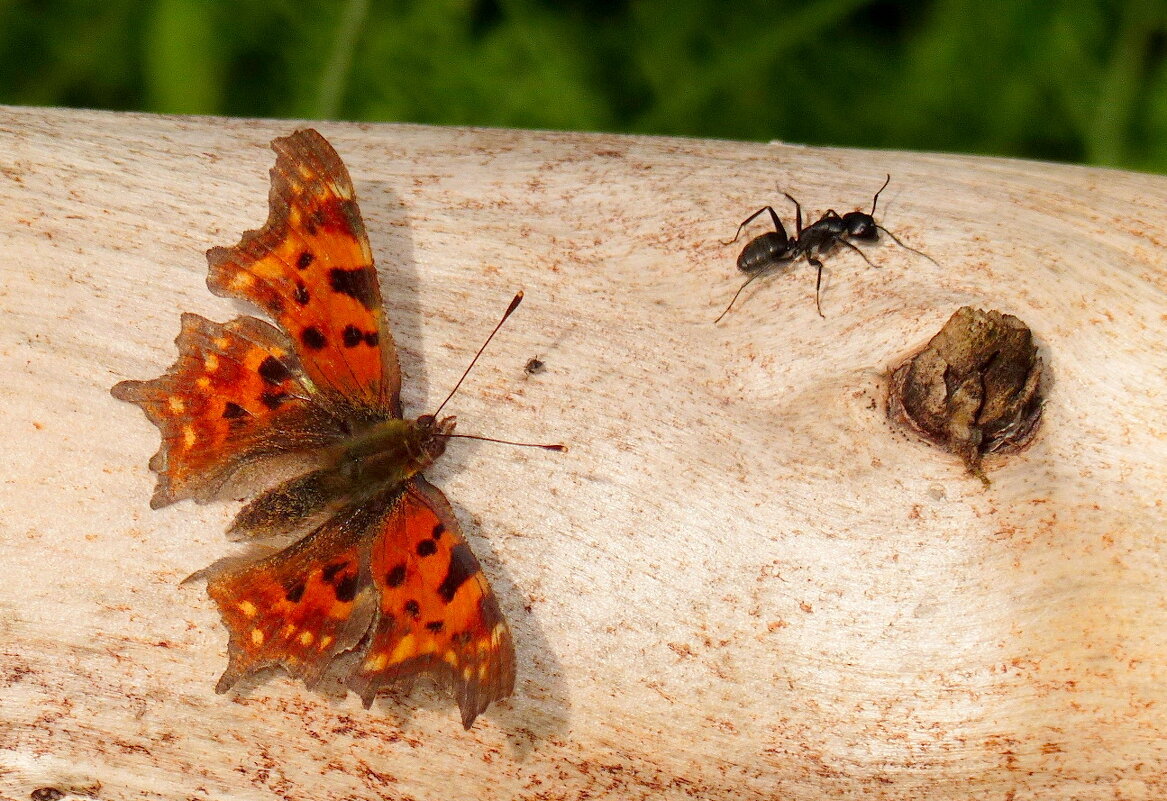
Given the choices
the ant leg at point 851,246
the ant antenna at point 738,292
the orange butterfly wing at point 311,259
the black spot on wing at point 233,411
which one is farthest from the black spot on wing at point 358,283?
the ant leg at point 851,246

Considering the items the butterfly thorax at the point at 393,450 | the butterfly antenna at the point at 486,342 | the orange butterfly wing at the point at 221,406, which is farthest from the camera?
the butterfly antenna at the point at 486,342

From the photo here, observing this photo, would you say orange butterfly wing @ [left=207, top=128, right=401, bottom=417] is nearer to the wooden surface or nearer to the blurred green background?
the wooden surface

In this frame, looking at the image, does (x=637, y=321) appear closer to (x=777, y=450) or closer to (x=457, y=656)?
(x=777, y=450)

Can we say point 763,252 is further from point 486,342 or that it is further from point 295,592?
point 295,592

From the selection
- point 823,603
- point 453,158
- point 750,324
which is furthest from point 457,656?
point 453,158

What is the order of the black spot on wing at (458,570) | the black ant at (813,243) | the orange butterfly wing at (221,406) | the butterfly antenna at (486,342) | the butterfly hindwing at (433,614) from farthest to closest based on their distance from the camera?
the black ant at (813,243) → the butterfly antenna at (486,342) → the orange butterfly wing at (221,406) → the black spot on wing at (458,570) → the butterfly hindwing at (433,614)

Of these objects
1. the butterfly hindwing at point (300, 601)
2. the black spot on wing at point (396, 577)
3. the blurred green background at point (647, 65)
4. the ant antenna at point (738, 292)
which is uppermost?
the blurred green background at point (647, 65)

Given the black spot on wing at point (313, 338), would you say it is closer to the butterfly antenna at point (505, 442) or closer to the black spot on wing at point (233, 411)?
the black spot on wing at point (233, 411)
